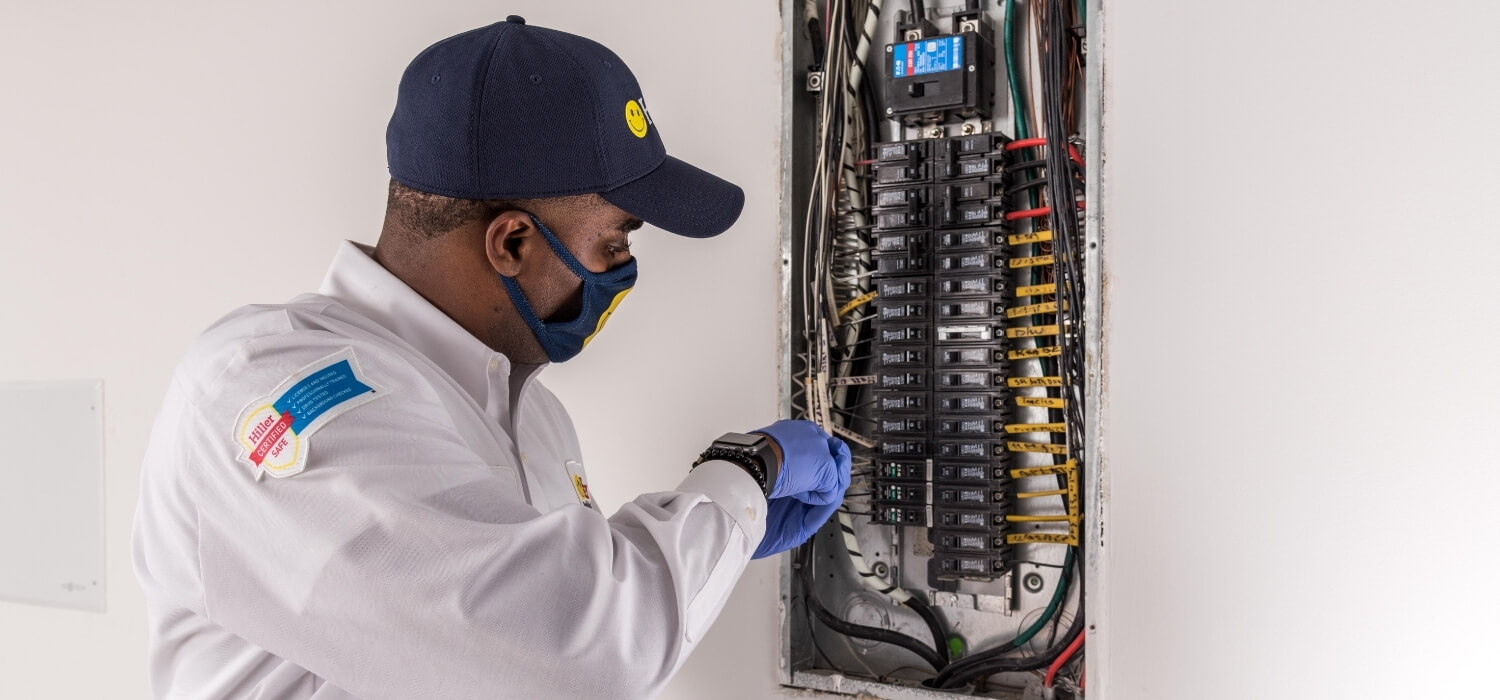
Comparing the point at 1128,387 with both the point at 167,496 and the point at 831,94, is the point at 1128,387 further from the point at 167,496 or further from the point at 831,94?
the point at 167,496

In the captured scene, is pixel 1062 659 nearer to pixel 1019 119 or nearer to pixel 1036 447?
pixel 1036 447

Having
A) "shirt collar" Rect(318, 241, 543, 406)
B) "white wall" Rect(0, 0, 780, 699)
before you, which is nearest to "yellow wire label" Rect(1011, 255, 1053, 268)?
"white wall" Rect(0, 0, 780, 699)

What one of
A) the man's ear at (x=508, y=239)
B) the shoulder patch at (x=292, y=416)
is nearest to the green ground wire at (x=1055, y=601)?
the man's ear at (x=508, y=239)

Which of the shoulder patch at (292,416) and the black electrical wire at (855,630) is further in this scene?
the black electrical wire at (855,630)

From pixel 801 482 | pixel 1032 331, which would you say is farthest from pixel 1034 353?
pixel 801 482

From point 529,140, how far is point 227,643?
21.7 inches

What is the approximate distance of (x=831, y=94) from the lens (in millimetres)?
1558

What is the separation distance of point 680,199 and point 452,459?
15.1 inches

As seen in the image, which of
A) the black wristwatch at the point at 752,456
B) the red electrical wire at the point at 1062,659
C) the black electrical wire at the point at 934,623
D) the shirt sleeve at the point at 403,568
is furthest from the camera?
the black electrical wire at the point at 934,623

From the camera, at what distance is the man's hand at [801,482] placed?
1.30m

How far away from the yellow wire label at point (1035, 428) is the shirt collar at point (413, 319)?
68 centimetres

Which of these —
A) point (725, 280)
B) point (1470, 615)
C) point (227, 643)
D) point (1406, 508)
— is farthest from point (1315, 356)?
point (227, 643)

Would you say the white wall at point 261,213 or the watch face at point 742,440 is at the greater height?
the white wall at point 261,213

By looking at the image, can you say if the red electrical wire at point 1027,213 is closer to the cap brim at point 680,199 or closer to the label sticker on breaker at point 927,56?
the label sticker on breaker at point 927,56
